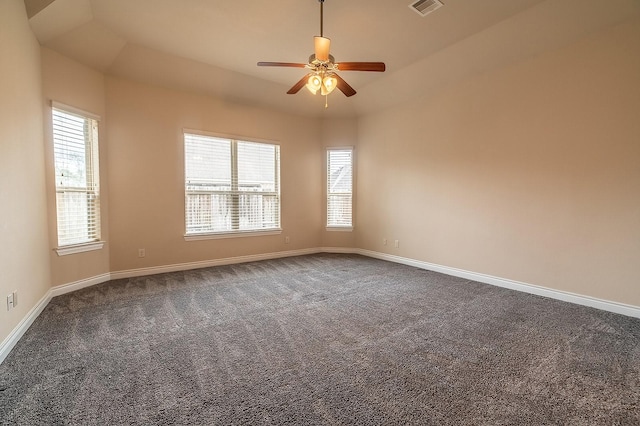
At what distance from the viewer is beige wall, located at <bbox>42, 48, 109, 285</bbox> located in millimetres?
3281

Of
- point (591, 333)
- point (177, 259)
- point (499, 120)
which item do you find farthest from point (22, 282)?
point (499, 120)

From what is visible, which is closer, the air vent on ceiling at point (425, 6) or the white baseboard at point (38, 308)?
the white baseboard at point (38, 308)

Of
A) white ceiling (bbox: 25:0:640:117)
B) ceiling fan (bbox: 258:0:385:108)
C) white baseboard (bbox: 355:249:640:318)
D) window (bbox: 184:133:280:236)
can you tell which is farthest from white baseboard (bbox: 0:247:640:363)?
ceiling fan (bbox: 258:0:385:108)

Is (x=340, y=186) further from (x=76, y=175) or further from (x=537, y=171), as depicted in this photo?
(x=76, y=175)

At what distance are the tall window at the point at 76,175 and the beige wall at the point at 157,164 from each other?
212mm

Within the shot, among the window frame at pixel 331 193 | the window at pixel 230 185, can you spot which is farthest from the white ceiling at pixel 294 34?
the window frame at pixel 331 193

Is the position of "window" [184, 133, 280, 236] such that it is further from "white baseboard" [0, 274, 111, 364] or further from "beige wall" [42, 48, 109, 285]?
"white baseboard" [0, 274, 111, 364]

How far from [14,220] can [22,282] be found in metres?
0.60

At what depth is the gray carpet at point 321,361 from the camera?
1606 mm

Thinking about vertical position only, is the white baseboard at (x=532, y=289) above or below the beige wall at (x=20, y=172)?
below

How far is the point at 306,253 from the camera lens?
19.8ft

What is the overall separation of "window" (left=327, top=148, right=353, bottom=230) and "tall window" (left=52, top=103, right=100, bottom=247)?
4.04 m

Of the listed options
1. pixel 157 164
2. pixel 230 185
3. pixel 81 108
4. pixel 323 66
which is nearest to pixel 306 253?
pixel 230 185

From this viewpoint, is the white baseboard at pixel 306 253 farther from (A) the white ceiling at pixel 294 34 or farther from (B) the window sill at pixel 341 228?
(A) the white ceiling at pixel 294 34
